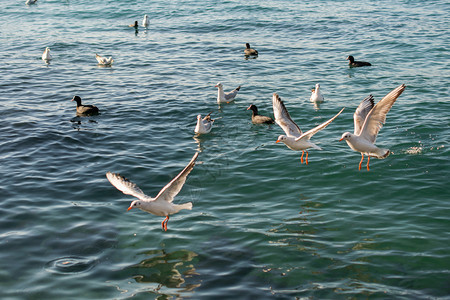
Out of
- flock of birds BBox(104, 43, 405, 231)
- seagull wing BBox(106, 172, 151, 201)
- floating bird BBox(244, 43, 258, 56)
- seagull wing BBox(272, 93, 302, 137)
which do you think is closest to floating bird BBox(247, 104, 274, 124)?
flock of birds BBox(104, 43, 405, 231)

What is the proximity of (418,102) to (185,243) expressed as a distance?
12.1 metres

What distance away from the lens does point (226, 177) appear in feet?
49.4

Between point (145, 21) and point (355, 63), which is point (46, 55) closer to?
point (145, 21)

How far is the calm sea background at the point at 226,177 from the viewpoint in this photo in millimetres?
10648

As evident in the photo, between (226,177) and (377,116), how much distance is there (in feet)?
14.6

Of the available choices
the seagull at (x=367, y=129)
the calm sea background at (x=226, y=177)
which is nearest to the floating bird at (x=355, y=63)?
the calm sea background at (x=226, y=177)

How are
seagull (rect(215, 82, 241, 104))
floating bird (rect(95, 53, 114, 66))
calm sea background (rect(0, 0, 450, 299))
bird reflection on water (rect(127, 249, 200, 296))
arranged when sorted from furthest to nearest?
floating bird (rect(95, 53, 114, 66)) → seagull (rect(215, 82, 241, 104)) → calm sea background (rect(0, 0, 450, 299)) → bird reflection on water (rect(127, 249, 200, 296))

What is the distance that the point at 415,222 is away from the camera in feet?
40.5

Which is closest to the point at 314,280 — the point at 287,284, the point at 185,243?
the point at 287,284

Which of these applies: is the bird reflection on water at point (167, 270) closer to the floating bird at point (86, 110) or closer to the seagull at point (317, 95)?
the floating bird at point (86, 110)

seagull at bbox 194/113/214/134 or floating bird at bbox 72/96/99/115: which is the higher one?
floating bird at bbox 72/96/99/115

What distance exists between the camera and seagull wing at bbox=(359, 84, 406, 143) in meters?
12.3

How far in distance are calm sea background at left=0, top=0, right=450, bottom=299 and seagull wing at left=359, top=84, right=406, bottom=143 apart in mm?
1409

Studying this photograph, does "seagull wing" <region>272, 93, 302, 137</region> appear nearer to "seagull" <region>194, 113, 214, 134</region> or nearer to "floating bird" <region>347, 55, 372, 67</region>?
"seagull" <region>194, 113, 214, 134</region>
